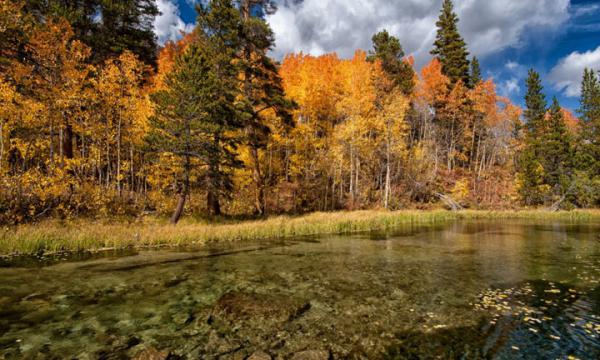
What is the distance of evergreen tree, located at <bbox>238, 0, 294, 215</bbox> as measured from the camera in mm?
25422

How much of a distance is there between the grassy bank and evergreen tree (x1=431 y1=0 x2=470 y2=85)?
1234 inches

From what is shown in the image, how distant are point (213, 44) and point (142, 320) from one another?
2116 cm

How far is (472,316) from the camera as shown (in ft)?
25.3

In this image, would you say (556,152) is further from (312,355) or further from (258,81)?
(312,355)

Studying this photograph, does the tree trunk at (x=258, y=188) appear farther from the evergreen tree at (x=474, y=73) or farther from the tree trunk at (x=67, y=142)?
the evergreen tree at (x=474, y=73)

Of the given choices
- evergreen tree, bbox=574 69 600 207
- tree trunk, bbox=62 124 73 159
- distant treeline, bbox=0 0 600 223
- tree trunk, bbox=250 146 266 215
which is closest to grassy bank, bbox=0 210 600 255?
distant treeline, bbox=0 0 600 223

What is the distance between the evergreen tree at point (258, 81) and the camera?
1001 inches

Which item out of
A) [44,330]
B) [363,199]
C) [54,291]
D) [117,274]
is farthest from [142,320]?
[363,199]

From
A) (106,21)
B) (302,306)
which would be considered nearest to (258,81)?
(106,21)

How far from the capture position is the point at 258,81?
27172mm

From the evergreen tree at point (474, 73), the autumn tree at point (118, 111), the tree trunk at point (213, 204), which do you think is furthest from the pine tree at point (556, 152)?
the autumn tree at point (118, 111)

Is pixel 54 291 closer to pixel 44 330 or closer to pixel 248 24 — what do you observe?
pixel 44 330

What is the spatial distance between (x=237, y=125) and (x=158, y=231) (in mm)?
Answer: 9402

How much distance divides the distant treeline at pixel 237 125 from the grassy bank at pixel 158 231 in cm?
237
